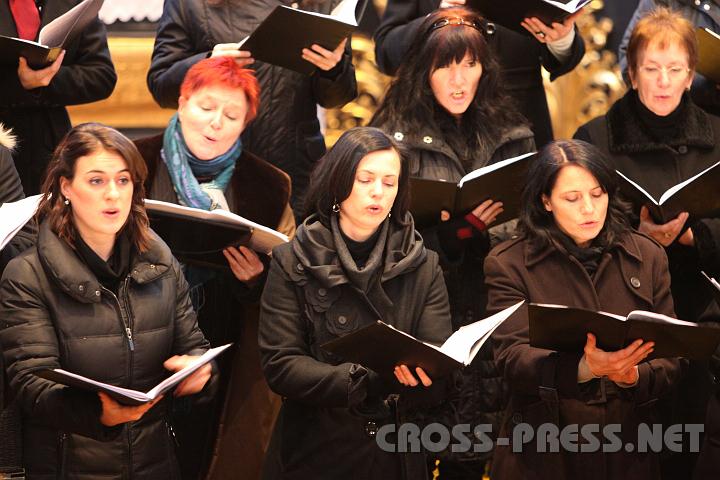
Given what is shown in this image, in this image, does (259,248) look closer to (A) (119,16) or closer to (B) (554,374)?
(B) (554,374)

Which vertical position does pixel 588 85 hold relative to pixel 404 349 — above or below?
above

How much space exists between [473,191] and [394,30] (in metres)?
1.13

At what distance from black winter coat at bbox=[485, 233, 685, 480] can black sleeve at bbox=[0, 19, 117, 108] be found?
6.19ft

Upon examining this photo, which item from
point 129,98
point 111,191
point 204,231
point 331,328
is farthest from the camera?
point 129,98

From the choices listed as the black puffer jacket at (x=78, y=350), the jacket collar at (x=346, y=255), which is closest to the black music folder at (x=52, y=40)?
the black puffer jacket at (x=78, y=350)

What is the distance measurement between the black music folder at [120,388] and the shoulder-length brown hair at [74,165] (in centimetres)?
56

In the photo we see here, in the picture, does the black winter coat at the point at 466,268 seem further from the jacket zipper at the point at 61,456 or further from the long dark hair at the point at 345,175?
the jacket zipper at the point at 61,456

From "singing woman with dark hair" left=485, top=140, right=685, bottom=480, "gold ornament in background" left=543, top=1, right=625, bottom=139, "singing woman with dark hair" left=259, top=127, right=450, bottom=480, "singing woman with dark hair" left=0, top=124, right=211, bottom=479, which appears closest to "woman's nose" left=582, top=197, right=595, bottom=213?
"singing woman with dark hair" left=485, top=140, right=685, bottom=480

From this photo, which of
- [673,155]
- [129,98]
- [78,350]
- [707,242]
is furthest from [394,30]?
[78,350]

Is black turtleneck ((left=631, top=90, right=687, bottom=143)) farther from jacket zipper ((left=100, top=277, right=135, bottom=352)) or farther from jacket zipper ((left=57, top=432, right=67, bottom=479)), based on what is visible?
jacket zipper ((left=57, top=432, right=67, bottom=479))

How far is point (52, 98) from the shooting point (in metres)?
5.23

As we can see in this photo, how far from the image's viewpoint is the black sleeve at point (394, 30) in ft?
18.4

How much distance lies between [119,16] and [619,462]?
13.2ft

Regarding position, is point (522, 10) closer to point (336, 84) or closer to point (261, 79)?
point (336, 84)
